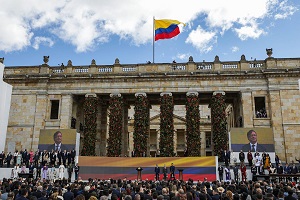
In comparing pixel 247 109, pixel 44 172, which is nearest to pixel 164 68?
pixel 247 109

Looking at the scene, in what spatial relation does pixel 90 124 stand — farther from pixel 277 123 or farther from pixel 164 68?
pixel 277 123

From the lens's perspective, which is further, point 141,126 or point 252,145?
point 141,126

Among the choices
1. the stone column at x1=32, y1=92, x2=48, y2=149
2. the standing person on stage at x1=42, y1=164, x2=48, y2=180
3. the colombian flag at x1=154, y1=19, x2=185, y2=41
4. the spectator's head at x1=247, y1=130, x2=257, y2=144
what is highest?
the colombian flag at x1=154, y1=19, x2=185, y2=41

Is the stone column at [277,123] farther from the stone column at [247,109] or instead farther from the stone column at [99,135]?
the stone column at [99,135]

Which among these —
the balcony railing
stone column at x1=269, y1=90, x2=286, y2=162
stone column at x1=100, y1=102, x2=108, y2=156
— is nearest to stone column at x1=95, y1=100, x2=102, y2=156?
stone column at x1=100, y1=102, x2=108, y2=156

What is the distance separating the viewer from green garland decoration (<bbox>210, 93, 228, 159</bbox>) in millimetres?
31994

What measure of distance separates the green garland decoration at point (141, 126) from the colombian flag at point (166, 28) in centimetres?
773

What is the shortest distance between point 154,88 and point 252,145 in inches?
478

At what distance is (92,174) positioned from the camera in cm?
2686

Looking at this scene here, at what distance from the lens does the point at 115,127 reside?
3378cm

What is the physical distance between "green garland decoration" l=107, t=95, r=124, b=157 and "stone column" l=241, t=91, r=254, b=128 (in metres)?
13.6

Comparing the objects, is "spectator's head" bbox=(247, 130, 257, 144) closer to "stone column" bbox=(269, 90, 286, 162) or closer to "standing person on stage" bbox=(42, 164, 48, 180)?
"stone column" bbox=(269, 90, 286, 162)

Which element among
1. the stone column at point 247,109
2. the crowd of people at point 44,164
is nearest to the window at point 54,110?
the crowd of people at point 44,164

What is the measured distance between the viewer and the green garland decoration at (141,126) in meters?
32.9
